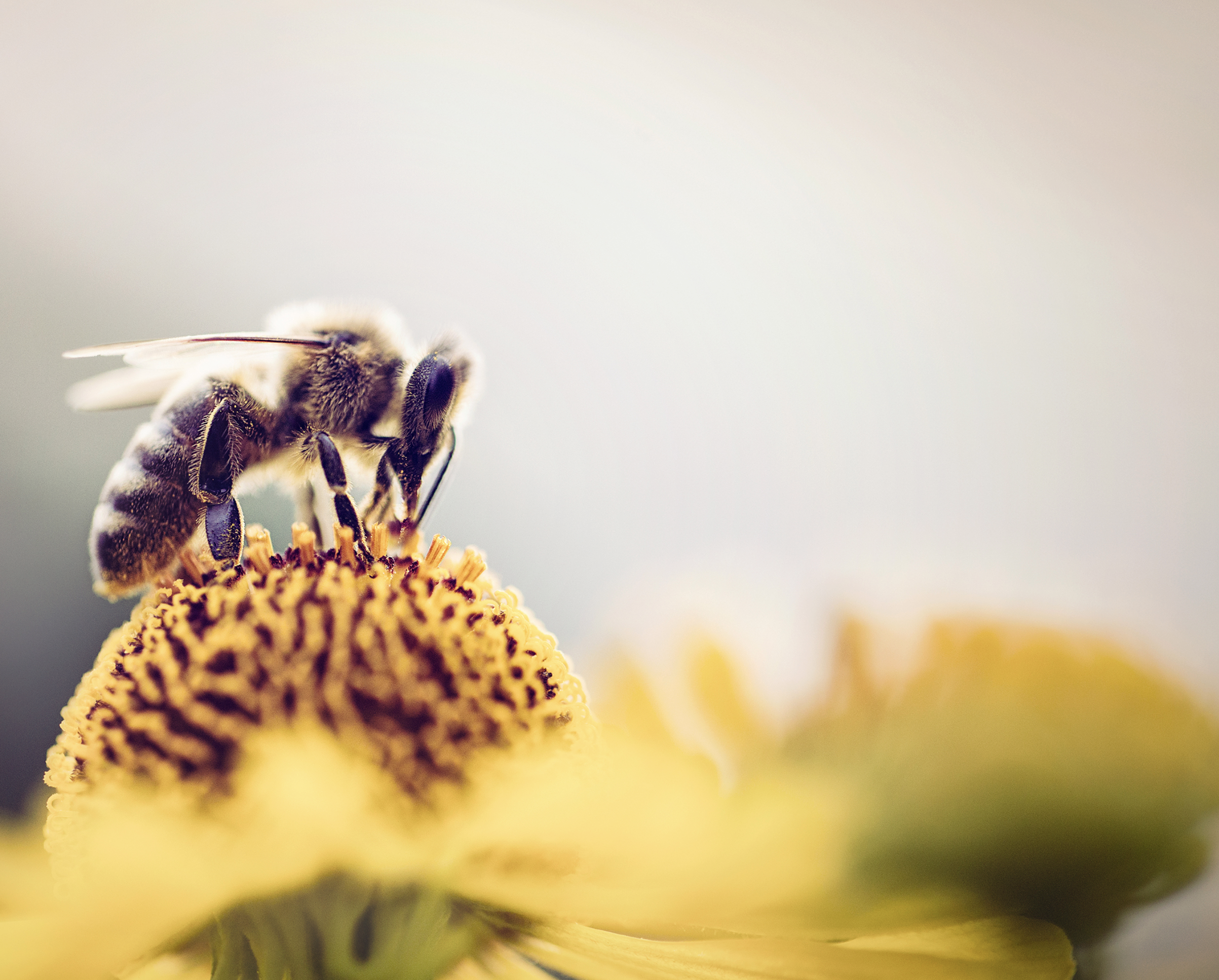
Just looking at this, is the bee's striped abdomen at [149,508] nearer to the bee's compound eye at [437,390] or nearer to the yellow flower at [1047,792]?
the bee's compound eye at [437,390]

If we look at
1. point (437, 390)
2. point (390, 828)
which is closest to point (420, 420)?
point (437, 390)

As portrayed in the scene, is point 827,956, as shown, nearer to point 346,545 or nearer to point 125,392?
point 346,545

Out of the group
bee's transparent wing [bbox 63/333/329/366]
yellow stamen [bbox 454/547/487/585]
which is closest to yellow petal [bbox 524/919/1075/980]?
yellow stamen [bbox 454/547/487/585]

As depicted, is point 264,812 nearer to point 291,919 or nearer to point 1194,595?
point 291,919

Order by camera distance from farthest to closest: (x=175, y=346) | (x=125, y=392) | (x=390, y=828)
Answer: (x=125, y=392)
(x=175, y=346)
(x=390, y=828)

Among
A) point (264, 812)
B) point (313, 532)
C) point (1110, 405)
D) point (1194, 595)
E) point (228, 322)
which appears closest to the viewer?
point (264, 812)

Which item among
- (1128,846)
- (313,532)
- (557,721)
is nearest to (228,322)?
(313,532)
